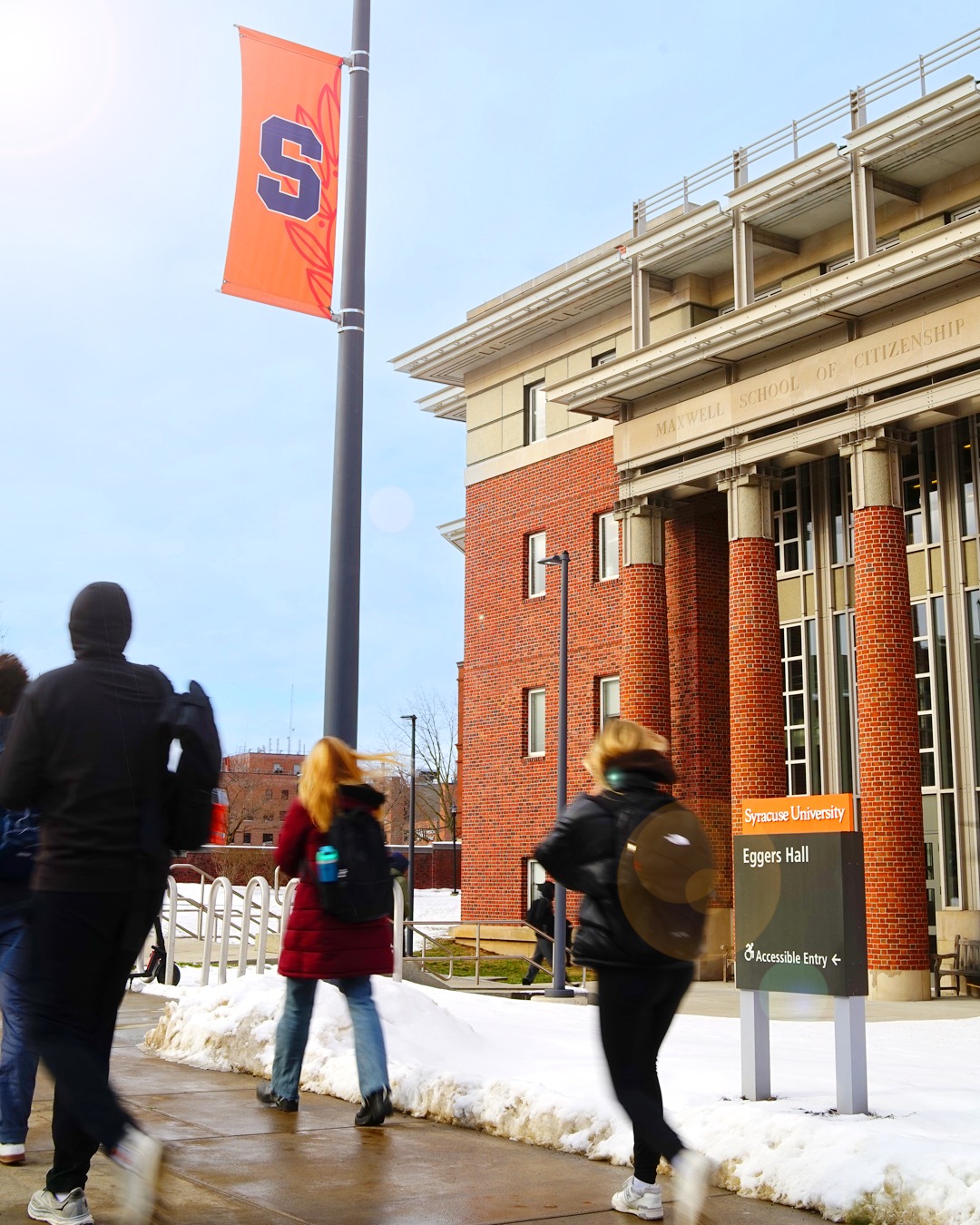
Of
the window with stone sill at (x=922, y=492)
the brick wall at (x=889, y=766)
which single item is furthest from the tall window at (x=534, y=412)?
the brick wall at (x=889, y=766)

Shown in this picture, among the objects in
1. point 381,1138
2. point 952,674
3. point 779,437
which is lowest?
point 381,1138

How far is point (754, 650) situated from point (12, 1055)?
1830 cm

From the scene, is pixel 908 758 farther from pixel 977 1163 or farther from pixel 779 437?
pixel 977 1163

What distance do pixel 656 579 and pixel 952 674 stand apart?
5.60 metres

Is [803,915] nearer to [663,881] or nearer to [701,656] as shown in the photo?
[663,881]

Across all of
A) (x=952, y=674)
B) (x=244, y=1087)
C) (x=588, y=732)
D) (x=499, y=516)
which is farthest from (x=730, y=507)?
(x=244, y=1087)

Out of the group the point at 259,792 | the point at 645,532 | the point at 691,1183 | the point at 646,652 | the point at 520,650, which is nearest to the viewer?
the point at 691,1183

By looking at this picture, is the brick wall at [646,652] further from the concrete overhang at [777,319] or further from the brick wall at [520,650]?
the concrete overhang at [777,319]

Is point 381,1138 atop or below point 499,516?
below

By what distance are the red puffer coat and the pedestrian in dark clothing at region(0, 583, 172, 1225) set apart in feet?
6.93

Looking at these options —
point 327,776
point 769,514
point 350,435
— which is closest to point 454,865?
point 769,514

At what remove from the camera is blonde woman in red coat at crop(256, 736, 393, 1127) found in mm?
6836

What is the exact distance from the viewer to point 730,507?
23.5m

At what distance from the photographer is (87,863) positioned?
452 cm
